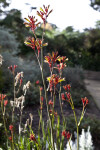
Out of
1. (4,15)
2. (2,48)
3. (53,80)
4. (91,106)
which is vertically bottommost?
(91,106)

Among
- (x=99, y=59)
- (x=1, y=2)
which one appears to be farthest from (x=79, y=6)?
(x=99, y=59)

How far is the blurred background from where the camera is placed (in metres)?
4.45

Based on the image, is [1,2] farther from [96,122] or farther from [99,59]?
[96,122]

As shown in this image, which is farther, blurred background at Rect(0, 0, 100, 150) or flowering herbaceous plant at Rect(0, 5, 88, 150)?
blurred background at Rect(0, 0, 100, 150)

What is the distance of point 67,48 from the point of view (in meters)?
10.1

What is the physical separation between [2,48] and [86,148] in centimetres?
598

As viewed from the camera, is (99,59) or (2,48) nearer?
(2,48)

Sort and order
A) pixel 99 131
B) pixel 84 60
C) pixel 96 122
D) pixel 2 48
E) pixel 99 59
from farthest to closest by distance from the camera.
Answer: pixel 99 59
pixel 84 60
pixel 2 48
pixel 96 122
pixel 99 131

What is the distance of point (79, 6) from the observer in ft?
14.9

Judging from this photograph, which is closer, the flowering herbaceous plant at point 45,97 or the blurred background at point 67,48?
the flowering herbaceous plant at point 45,97

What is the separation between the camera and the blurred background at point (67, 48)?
4445mm

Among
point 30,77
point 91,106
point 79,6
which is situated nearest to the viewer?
point 79,6

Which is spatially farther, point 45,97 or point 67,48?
point 67,48

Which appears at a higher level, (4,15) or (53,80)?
(4,15)
